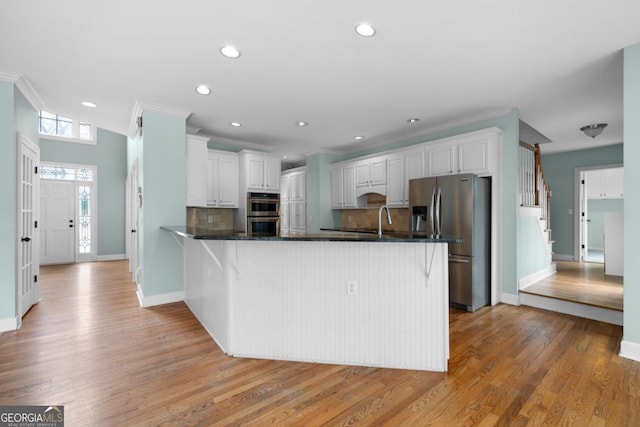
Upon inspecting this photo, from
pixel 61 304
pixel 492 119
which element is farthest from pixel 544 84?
pixel 61 304

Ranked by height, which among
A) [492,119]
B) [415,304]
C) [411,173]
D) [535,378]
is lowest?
[535,378]

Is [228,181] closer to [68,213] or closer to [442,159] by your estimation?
[442,159]

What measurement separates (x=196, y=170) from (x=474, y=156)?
13.1 ft

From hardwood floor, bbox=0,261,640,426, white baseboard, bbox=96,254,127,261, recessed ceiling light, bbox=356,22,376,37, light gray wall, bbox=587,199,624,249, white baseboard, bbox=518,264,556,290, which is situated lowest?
hardwood floor, bbox=0,261,640,426

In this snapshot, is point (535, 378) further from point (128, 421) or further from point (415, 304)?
point (128, 421)

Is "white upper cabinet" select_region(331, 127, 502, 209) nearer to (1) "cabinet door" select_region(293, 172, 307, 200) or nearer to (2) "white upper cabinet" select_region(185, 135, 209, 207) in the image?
(1) "cabinet door" select_region(293, 172, 307, 200)

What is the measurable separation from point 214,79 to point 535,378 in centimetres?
387

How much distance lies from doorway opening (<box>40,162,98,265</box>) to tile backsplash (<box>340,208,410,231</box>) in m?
6.40

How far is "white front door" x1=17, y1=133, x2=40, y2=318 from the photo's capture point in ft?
11.0

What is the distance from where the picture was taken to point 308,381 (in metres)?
2.21

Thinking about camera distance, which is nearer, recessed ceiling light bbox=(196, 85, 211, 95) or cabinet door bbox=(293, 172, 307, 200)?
recessed ceiling light bbox=(196, 85, 211, 95)

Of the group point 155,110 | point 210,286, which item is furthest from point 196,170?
point 210,286

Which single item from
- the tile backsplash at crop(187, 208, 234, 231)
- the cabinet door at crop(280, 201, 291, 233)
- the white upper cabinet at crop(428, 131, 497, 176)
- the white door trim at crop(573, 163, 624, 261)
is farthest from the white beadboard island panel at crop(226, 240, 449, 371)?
the white door trim at crop(573, 163, 624, 261)

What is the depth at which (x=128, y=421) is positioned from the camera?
1.77 m
